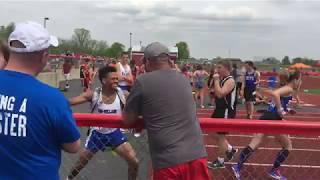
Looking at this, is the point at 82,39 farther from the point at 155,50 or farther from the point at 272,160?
the point at 155,50

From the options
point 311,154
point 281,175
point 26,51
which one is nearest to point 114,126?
point 26,51

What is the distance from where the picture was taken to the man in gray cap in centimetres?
341

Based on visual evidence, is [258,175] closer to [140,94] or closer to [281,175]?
[281,175]

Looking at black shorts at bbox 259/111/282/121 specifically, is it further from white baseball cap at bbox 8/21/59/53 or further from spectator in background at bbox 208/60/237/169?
white baseball cap at bbox 8/21/59/53

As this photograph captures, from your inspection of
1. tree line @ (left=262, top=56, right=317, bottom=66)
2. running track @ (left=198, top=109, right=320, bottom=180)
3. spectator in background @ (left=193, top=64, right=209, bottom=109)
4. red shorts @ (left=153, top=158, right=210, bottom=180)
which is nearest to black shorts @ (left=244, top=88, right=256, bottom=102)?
spectator in background @ (left=193, top=64, right=209, bottom=109)

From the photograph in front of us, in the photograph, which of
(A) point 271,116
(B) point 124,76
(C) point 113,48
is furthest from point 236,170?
(C) point 113,48

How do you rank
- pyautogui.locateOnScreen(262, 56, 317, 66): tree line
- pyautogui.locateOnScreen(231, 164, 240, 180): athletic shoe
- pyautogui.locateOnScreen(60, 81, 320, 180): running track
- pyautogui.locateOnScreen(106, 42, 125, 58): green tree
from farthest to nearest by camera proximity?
1. pyautogui.locateOnScreen(106, 42, 125, 58): green tree
2. pyautogui.locateOnScreen(262, 56, 317, 66): tree line
3. pyautogui.locateOnScreen(231, 164, 240, 180): athletic shoe
4. pyautogui.locateOnScreen(60, 81, 320, 180): running track

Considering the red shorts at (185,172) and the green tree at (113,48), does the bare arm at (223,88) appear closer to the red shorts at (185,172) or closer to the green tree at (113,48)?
the red shorts at (185,172)

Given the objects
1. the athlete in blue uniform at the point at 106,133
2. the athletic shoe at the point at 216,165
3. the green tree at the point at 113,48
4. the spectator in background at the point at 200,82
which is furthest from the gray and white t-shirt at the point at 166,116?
the green tree at the point at 113,48

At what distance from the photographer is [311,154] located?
30.5ft

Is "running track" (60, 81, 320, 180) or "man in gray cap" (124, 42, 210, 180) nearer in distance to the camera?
"man in gray cap" (124, 42, 210, 180)

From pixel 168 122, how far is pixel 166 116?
0.15ft

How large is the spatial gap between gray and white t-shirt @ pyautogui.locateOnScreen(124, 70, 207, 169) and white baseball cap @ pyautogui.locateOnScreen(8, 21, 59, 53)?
41.5 inches

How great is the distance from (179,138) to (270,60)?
267 ft
